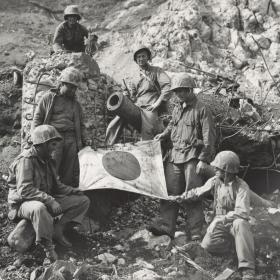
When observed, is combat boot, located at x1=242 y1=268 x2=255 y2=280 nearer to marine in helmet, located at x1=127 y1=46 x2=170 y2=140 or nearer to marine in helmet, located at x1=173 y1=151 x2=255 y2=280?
marine in helmet, located at x1=173 y1=151 x2=255 y2=280

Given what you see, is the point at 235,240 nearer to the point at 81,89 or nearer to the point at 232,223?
the point at 232,223

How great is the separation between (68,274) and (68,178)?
2003mm

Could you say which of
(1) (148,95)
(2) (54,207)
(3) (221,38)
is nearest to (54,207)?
(2) (54,207)

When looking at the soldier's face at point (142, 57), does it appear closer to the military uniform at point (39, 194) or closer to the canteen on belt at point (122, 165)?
the canteen on belt at point (122, 165)

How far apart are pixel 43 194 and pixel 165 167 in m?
2.18

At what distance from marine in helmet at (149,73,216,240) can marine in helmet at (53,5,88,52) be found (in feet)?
11.0

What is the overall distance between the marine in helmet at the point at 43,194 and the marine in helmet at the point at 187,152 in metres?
1.22

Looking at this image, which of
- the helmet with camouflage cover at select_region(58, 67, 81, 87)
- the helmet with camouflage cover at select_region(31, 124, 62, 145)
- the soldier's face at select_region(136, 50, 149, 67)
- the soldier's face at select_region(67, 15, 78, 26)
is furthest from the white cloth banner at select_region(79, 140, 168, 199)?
the soldier's face at select_region(67, 15, 78, 26)

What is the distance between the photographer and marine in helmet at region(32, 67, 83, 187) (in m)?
7.49

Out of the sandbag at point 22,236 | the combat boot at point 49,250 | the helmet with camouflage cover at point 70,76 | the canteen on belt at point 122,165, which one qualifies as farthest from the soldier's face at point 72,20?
the combat boot at point 49,250

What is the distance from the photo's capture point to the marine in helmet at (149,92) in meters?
8.34

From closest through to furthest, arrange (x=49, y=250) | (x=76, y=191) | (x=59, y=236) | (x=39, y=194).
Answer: (x=49, y=250) < (x=39, y=194) < (x=59, y=236) < (x=76, y=191)

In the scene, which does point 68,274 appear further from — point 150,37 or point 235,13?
point 235,13

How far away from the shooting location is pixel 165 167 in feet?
25.5
